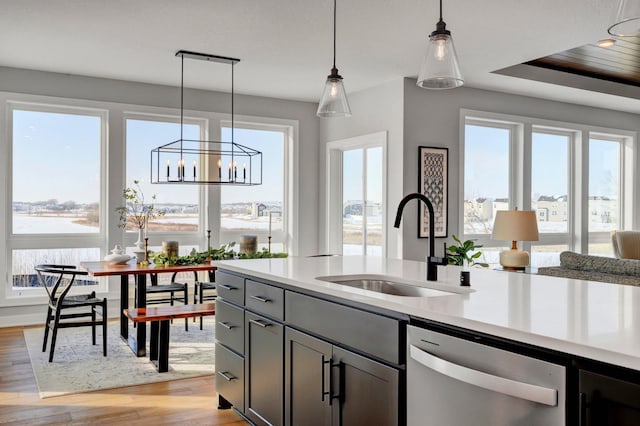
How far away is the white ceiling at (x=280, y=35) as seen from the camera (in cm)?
389

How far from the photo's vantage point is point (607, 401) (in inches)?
49.0

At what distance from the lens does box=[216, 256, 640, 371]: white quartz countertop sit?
1310mm

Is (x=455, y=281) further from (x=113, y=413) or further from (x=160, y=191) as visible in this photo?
(x=160, y=191)

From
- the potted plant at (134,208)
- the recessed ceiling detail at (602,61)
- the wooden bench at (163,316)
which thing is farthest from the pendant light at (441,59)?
the potted plant at (134,208)

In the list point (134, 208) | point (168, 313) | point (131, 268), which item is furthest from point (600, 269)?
point (134, 208)

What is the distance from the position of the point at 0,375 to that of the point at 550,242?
638 centimetres

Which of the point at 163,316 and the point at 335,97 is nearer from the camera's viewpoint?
the point at 335,97

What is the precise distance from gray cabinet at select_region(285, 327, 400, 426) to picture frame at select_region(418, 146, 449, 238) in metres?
3.82

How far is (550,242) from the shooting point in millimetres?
7363

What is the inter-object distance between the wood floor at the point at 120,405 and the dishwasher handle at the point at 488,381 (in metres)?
1.73

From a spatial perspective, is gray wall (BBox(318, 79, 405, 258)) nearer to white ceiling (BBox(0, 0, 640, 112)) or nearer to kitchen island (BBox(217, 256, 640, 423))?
white ceiling (BBox(0, 0, 640, 112))

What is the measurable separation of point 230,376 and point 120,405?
2.66 feet

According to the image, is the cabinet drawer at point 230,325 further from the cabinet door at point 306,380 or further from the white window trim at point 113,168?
the white window trim at point 113,168

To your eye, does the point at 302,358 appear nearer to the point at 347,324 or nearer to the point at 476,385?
the point at 347,324
